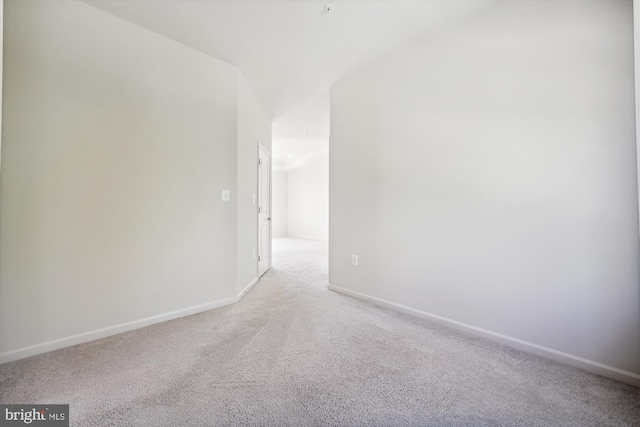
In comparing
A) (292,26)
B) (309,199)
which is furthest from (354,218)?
(309,199)

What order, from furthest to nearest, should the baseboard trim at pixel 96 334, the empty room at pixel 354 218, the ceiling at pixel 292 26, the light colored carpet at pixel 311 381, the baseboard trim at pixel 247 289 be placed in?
the baseboard trim at pixel 247 289 < the ceiling at pixel 292 26 < the baseboard trim at pixel 96 334 < the empty room at pixel 354 218 < the light colored carpet at pixel 311 381

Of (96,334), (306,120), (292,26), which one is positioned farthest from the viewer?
(306,120)

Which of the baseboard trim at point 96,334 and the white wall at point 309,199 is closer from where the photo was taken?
the baseboard trim at point 96,334

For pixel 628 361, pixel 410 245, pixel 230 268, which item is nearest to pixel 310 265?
pixel 230 268

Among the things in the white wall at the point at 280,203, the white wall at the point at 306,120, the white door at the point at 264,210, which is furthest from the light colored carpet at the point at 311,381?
the white wall at the point at 280,203

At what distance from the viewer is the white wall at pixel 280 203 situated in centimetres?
944

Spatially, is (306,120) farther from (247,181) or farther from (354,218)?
(354,218)

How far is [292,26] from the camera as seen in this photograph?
2105mm

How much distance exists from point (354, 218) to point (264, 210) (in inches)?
67.6

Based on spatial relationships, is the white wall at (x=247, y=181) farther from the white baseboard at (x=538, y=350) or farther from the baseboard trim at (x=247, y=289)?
the white baseboard at (x=538, y=350)

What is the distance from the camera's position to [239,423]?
1142mm

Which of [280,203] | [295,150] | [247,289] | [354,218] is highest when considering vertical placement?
[295,150]

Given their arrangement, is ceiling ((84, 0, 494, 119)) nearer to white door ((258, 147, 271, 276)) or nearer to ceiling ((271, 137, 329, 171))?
white door ((258, 147, 271, 276))

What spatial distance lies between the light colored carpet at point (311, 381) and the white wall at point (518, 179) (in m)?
0.33
